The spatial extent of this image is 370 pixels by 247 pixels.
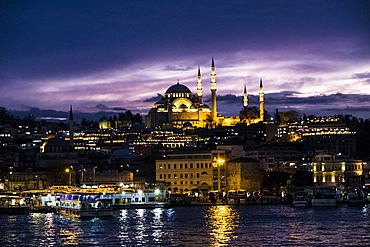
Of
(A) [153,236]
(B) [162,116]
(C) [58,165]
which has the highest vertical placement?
(B) [162,116]

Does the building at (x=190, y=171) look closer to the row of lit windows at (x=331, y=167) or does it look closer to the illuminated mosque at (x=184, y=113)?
the row of lit windows at (x=331, y=167)

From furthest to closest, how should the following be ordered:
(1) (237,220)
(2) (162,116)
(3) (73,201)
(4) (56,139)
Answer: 1. (2) (162,116)
2. (4) (56,139)
3. (3) (73,201)
4. (1) (237,220)

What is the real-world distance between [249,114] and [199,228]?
362 feet

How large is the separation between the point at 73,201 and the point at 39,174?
32.7 metres

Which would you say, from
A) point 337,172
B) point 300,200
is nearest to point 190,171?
point 300,200

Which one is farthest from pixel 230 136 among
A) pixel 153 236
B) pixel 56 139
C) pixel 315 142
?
pixel 153 236

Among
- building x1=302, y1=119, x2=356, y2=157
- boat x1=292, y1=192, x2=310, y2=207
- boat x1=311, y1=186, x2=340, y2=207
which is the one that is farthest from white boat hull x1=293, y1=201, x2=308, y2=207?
building x1=302, y1=119, x2=356, y2=157

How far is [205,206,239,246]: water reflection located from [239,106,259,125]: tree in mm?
92431

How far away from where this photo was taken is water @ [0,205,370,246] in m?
40.2

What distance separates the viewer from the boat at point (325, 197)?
207 ft

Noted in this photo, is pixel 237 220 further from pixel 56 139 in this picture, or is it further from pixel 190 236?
pixel 56 139

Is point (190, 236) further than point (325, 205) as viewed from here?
No

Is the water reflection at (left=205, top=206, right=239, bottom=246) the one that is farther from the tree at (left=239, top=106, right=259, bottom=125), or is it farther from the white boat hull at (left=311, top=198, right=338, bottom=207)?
the tree at (left=239, top=106, right=259, bottom=125)

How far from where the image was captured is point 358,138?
126 m
